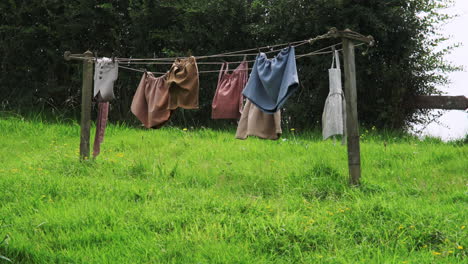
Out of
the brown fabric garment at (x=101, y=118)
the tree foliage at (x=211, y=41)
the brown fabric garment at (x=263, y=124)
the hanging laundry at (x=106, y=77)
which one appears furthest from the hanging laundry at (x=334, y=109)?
the tree foliage at (x=211, y=41)

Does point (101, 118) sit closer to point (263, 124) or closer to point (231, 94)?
point (231, 94)

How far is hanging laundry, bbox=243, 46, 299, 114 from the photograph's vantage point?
5691 millimetres

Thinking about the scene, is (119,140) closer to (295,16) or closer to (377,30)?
(295,16)

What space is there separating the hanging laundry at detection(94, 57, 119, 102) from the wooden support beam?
5790 mm

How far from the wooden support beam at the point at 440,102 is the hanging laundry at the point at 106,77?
579cm

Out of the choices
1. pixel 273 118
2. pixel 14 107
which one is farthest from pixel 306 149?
pixel 14 107

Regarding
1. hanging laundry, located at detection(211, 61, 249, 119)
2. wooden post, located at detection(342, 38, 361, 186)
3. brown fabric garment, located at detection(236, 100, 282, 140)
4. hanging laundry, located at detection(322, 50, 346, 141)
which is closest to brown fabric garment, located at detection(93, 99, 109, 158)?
hanging laundry, located at detection(211, 61, 249, 119)

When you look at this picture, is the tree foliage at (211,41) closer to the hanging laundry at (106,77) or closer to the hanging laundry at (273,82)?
the hanging laundry at (106,77)

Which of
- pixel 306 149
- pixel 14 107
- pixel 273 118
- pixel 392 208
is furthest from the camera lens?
pixel 14 107

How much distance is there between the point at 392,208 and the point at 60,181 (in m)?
3.81

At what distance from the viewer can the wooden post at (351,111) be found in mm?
6195

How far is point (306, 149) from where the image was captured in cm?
838

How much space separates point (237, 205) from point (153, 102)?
1.92 meters

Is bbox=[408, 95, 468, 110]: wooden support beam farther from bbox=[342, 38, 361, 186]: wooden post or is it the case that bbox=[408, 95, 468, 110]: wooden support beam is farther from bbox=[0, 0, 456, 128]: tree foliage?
bbox=[342, 38, 361, 186]: wooden post
